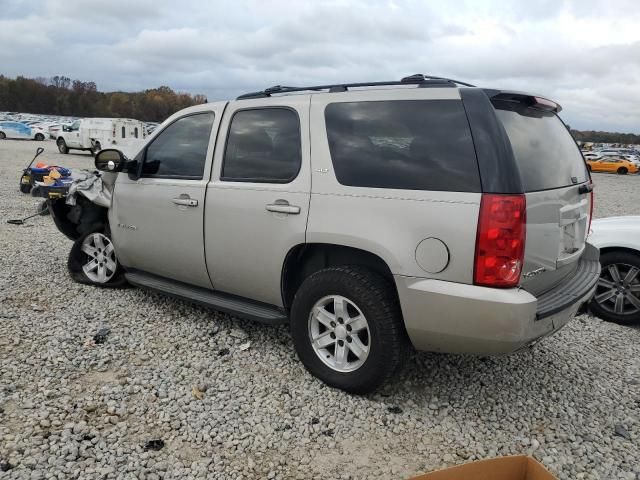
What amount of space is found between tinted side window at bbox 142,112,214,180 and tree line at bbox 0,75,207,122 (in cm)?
8517

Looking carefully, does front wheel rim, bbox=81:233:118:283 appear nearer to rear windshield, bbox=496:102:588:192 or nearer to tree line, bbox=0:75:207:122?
rear windshield, bbox=496:102:588:192

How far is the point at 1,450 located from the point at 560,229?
10.8 ft

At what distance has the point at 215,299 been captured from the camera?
395cm

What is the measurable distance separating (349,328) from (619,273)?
3.14 m

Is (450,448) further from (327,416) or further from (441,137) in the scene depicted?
(441,137)

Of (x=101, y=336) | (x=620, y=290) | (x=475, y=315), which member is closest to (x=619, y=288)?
(x=620, y=290)

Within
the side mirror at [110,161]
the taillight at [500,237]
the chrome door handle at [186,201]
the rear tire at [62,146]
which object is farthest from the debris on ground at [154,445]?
the rear tire at [62,146]

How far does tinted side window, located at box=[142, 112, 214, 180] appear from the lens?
4.04m

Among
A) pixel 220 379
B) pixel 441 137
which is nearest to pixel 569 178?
pixel 441 137

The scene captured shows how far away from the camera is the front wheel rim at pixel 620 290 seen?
480cm

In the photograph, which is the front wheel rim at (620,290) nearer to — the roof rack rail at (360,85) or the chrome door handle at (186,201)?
the roof rack rail at (360,85)

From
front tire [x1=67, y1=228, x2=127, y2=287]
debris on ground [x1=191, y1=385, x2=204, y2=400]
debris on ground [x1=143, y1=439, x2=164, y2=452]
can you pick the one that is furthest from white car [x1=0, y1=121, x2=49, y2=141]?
debris on ground [x1=143, y1=439, x2=164, y2=452]

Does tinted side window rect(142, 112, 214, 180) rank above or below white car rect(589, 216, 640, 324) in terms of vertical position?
above

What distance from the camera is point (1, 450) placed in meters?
2.61
